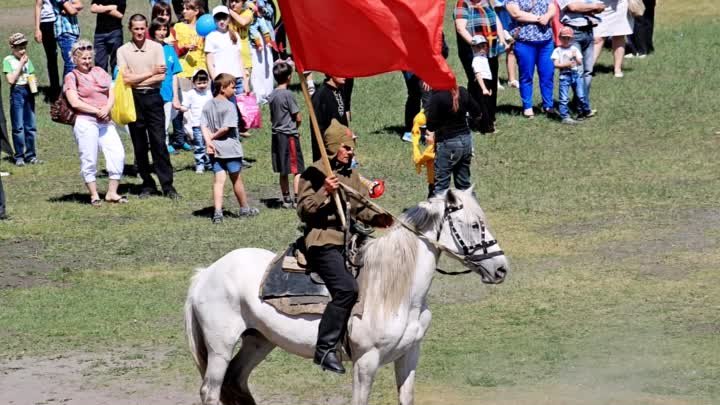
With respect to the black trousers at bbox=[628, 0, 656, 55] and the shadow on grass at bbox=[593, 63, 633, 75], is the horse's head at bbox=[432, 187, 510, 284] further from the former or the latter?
the black trousers at bbox=[628, 0, 656, 55]

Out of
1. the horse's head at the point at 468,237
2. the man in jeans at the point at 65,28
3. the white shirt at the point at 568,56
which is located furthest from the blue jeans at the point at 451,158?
the man in jeans at the point at 65,28

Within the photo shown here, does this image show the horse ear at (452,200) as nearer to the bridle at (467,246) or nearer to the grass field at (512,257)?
the bridle at (467,246)

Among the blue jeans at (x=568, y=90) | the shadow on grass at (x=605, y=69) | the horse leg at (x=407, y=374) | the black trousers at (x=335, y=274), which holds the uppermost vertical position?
the black trousers at (x=335, y=274)

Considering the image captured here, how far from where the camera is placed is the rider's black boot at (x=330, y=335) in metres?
10.6

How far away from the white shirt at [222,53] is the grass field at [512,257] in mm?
1365

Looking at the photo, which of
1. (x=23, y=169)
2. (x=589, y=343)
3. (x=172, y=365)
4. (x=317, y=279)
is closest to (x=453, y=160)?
(x=589, y=343)

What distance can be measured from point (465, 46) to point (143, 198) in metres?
6.44

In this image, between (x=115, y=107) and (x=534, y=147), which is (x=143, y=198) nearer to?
(x=115, y=107)

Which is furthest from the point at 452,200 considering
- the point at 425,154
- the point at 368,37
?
the point at 425,154

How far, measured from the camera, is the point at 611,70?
2677 centimetres

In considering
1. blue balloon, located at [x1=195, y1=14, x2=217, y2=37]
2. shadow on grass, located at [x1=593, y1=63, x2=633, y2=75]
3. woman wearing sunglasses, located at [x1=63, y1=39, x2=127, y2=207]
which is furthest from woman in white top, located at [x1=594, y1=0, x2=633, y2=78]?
woman wearing sunglasses, located at [x1=63, y1=39, x2=127, y2=207]

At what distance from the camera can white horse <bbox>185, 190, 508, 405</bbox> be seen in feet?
34.8

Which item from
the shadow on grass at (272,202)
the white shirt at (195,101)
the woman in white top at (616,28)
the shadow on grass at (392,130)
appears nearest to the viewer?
the shadow on grass at (272,202)

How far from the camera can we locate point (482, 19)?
896 inches
